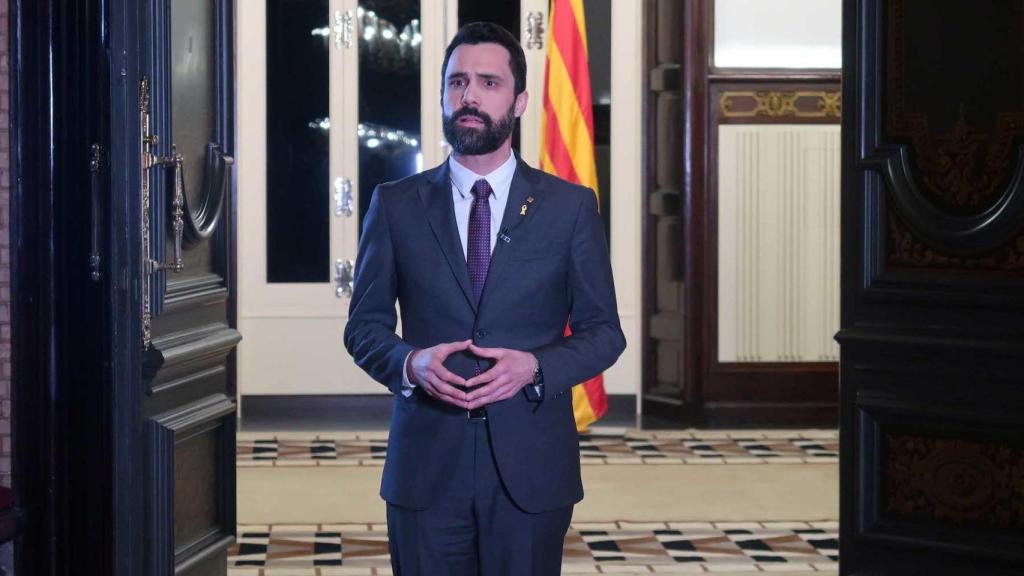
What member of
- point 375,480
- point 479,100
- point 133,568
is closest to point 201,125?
point 133,568

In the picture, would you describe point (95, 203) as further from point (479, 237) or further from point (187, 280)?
point (479, 237)

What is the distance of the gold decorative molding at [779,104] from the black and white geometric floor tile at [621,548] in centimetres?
274

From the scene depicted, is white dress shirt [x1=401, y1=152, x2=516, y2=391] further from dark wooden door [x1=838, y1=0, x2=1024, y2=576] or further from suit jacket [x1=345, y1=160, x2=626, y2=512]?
dark wooden door [x1=838, y1=0, x2=1024, y2=576]

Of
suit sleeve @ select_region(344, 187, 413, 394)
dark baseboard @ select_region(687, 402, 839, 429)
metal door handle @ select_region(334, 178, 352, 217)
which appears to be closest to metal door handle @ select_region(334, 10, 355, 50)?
metal door handle @ select_region(334, 178, 352, 217)

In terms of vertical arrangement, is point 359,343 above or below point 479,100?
below

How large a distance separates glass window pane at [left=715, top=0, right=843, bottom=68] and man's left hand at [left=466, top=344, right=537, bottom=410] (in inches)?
214

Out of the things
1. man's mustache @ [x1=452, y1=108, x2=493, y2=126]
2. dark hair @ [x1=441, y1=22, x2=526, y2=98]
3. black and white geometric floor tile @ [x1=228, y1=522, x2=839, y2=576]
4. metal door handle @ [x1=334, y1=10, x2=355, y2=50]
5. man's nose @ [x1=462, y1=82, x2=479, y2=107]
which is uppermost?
metal door handle @ [x1=334, y1=10, x2=355, y2=50]

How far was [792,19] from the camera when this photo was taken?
296 inches

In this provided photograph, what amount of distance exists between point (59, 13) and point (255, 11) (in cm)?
493

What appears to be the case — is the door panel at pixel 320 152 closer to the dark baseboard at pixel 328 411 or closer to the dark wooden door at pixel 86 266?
the dark baseboard at pixel 328 411

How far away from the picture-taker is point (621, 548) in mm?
4945

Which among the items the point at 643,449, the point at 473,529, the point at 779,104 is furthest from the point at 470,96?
the point at 779,104

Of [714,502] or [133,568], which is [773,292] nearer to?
[714,502]

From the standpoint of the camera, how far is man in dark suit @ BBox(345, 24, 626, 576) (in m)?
2.33
